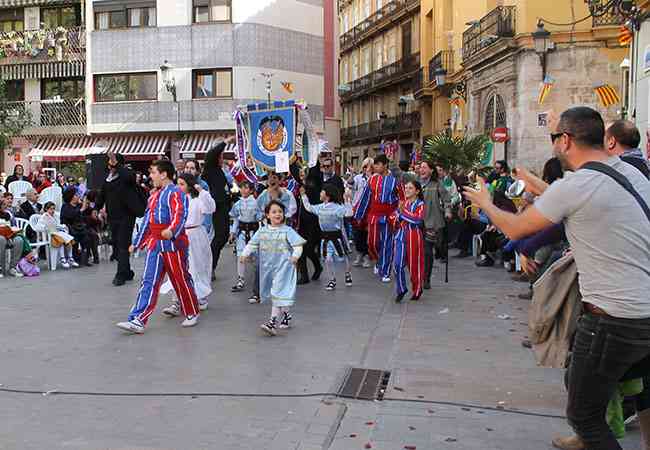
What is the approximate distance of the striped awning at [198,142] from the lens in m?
33.6

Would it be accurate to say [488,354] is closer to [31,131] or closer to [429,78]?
[429,78]

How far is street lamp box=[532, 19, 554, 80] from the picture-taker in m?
19.9

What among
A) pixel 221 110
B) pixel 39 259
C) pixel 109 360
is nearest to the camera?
pixel 109 360

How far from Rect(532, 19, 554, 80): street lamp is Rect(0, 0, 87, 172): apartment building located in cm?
2211

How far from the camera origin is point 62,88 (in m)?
36.3

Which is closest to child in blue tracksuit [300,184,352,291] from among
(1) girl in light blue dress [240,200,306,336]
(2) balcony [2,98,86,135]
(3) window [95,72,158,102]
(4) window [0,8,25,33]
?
(1) girl in light blue dress [240,200,306,336]

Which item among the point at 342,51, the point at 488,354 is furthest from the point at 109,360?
the point at 342,51

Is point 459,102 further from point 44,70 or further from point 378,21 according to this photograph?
point 44,70

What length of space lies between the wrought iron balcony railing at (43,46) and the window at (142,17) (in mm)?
2404

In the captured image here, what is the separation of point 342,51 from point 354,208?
44959 millimetres

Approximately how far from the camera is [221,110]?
3344 cm

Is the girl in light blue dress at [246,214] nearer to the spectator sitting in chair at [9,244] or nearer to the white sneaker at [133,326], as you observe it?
the white sneaker at [133,326]

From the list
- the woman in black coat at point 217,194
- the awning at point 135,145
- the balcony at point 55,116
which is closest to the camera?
the woman in black coat at point 217,194

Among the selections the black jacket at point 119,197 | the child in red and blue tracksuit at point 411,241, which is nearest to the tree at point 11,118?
the black jacket at point 119,197
